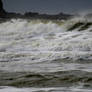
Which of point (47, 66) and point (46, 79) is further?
point (47, 66)

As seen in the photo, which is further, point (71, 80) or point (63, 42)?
point (63, 42)

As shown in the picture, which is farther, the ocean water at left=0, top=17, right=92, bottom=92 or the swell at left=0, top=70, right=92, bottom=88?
the swell at left=0, top=70, right=92, bottom=88

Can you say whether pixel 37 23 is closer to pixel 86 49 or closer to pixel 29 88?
pixel 86 49

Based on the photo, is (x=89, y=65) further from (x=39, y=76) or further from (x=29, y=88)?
(x=29, y=88)

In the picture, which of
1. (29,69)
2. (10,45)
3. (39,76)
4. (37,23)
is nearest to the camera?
(39,76)

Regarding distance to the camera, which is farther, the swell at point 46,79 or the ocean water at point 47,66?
the swell at point 46,79

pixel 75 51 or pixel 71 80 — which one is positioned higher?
pixel 75 51

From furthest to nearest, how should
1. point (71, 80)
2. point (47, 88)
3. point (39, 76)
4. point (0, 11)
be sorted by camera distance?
1. point (0, 11)
2. point (39, 76)
3. point (71, 80)
4. point (47, 88)

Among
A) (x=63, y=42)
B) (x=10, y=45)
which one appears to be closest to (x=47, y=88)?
(x=63, y=42)

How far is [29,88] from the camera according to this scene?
7684 millimetres

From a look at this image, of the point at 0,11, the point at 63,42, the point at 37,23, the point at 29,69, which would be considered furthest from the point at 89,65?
the point at 0,11

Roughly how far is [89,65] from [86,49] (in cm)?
302

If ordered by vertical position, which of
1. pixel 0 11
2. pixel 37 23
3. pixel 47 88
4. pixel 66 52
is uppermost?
pixel 0 11

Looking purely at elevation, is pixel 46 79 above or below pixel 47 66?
below
